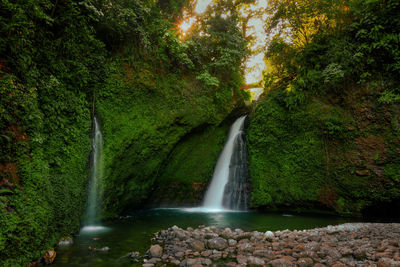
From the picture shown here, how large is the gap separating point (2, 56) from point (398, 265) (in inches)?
280

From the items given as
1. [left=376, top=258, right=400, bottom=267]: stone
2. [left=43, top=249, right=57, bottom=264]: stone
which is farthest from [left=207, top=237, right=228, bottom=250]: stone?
[left=43, top=249, right=57, bottom=264]: stone

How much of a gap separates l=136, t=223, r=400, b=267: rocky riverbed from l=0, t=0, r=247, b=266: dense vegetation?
2.08 meters

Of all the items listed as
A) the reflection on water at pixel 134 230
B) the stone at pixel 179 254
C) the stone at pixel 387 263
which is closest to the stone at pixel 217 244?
the stone at pixel 179 254

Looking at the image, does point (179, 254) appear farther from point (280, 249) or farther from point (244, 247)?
point (280, 249)

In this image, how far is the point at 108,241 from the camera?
180 inches

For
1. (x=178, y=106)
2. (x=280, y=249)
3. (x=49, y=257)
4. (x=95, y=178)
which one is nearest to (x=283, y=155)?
(x=178, y=106)

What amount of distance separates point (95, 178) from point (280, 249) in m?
4.96

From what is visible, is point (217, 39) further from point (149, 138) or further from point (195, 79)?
point (149, 138)

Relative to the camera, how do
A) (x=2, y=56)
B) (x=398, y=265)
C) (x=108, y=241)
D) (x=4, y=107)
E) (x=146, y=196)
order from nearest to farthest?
(x=398, y=265) < (x=4, y=107) < (x=2, y=56) < (x=108, y=241) < (x=146, y=196)

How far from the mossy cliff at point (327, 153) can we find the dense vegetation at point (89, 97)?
2.44 metres

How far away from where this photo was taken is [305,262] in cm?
333

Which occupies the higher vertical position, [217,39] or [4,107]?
[217,39]

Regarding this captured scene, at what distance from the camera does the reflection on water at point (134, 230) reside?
3670 mm

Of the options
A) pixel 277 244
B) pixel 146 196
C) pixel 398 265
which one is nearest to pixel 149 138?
pixel 146 196
